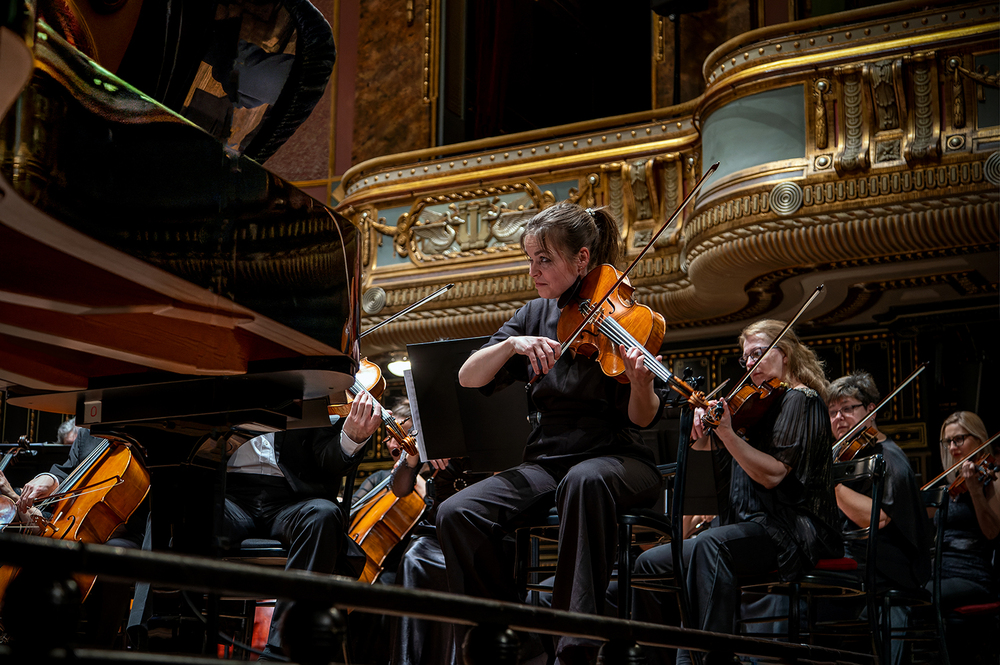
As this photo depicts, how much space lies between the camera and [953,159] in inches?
233

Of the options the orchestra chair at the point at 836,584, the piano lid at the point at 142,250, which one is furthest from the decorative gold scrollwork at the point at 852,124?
the piano lid at the point at 142,250

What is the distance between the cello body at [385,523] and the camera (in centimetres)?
421

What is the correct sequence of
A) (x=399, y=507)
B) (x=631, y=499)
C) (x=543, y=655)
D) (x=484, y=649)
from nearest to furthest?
(x=484, y=649)
(x=631, y=499)
(x=543, y=655)
(x=399, y=507)

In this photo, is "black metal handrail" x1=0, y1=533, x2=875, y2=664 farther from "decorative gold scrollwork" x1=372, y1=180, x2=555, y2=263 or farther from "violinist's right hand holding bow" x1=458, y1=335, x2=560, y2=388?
"decorative gold scrollwork" x1=372, y1=180, x2=555, y2=263

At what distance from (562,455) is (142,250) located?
4.45ft

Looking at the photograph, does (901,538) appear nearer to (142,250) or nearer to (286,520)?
(286,520)

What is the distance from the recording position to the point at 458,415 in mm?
3035

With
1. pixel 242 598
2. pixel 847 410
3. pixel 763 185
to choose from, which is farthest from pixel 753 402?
pixel 763 185

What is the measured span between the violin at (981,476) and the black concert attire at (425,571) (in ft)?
7.31

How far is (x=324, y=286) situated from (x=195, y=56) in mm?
773

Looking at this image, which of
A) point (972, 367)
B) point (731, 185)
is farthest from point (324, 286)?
point (972, 367)

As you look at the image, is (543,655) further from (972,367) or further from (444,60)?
(444,60)

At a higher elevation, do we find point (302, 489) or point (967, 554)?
point (302, 489)

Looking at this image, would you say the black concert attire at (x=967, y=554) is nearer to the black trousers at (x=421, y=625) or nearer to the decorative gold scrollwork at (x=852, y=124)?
the black trousers at (x=421, y=625)
